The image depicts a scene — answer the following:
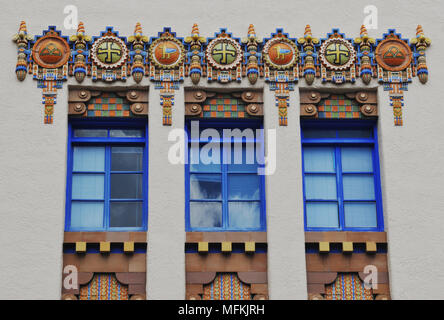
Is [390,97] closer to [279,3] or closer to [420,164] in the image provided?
[420,164]

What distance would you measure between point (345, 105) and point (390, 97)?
2.59 feet

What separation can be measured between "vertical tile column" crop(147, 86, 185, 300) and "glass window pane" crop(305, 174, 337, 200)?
222 cm

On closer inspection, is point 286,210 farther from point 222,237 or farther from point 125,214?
point 125,214

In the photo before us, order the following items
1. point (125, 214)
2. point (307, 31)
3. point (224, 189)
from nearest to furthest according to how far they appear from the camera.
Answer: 1. point (125, 214)
2. point (224, 189)
3. point (307, 31)

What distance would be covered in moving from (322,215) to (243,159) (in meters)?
1.67

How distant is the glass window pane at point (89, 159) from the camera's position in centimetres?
1434

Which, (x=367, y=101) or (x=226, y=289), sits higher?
(x=367, y=101)

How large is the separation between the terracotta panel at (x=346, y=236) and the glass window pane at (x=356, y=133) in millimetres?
1862

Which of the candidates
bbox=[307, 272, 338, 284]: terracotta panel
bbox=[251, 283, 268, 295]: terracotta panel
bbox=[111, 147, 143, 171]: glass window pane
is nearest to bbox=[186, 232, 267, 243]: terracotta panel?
bbox=[251, 283, 268, 295]: terracotta panel

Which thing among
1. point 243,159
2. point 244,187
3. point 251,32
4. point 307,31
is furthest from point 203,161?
point 307,31

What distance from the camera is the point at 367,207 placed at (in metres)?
14.4

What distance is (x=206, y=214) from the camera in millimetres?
14188
